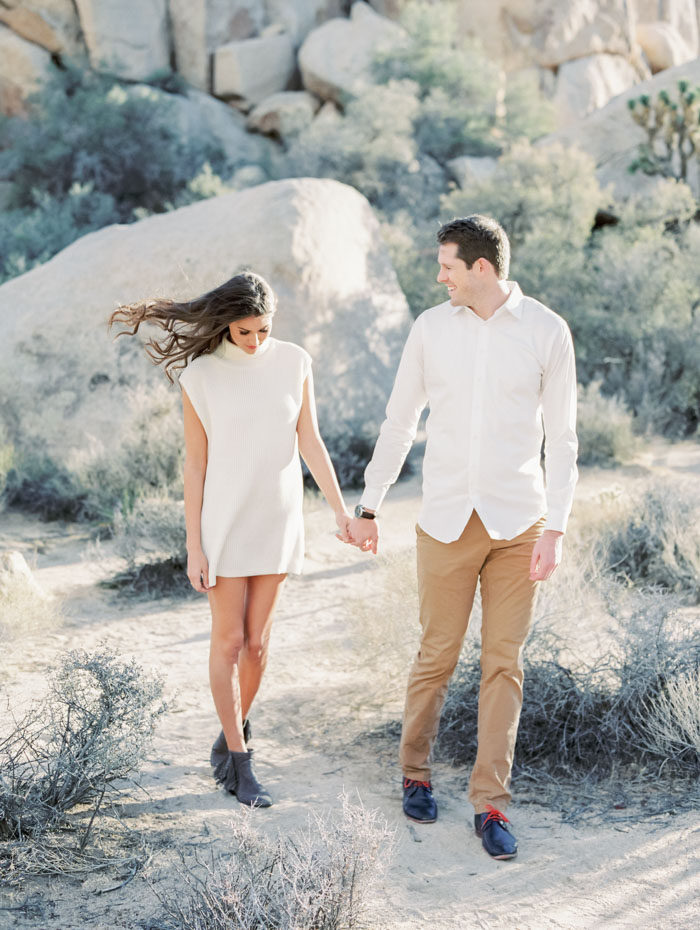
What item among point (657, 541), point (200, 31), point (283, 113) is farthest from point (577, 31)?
point (657, 541)

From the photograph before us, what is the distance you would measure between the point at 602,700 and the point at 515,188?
10.3 metres

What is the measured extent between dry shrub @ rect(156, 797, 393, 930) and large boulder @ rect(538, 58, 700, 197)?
50.9ft

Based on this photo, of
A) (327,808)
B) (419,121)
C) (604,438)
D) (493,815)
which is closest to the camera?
(493,815)

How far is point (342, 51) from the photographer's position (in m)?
24.5

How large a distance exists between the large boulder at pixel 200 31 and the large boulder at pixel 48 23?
8.24 ft

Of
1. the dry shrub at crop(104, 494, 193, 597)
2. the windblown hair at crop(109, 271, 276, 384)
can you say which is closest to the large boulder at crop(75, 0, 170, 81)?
the dry shrub at crop(104, 494, 193, 597)

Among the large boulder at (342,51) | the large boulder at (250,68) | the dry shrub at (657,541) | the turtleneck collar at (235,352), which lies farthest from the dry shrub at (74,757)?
the large boulder at (250,68)

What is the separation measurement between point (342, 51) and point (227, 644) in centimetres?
2386

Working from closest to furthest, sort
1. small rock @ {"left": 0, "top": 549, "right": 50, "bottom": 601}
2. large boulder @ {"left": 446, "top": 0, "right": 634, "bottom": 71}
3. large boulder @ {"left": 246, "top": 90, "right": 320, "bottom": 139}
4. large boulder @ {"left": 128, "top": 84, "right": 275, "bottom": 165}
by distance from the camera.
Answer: small rock @ {"left": 0, "top": 549, "right": 50, "bottom": 601}, large boulder @ {"left": 128, "top": 84, "right": 275, "bottom": 165}, large boulder @ {"left": 246, "top": 90, "right": 320, "bottom": 139}, large boulder @ {"left": 446, "top": 0, "right": 634, "bottom": 71}

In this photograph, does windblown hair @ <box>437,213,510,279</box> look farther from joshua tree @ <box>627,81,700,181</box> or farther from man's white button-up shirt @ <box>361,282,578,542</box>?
joshua tree @ <box>627,81,700,181</box>

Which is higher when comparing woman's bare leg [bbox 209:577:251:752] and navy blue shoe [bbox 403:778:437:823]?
woman's bare leg [bbox 209:577:251:752]

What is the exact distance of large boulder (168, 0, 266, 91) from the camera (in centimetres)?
2470

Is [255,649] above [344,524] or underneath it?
underneath

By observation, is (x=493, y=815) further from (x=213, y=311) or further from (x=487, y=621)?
(x=213, y=311)
